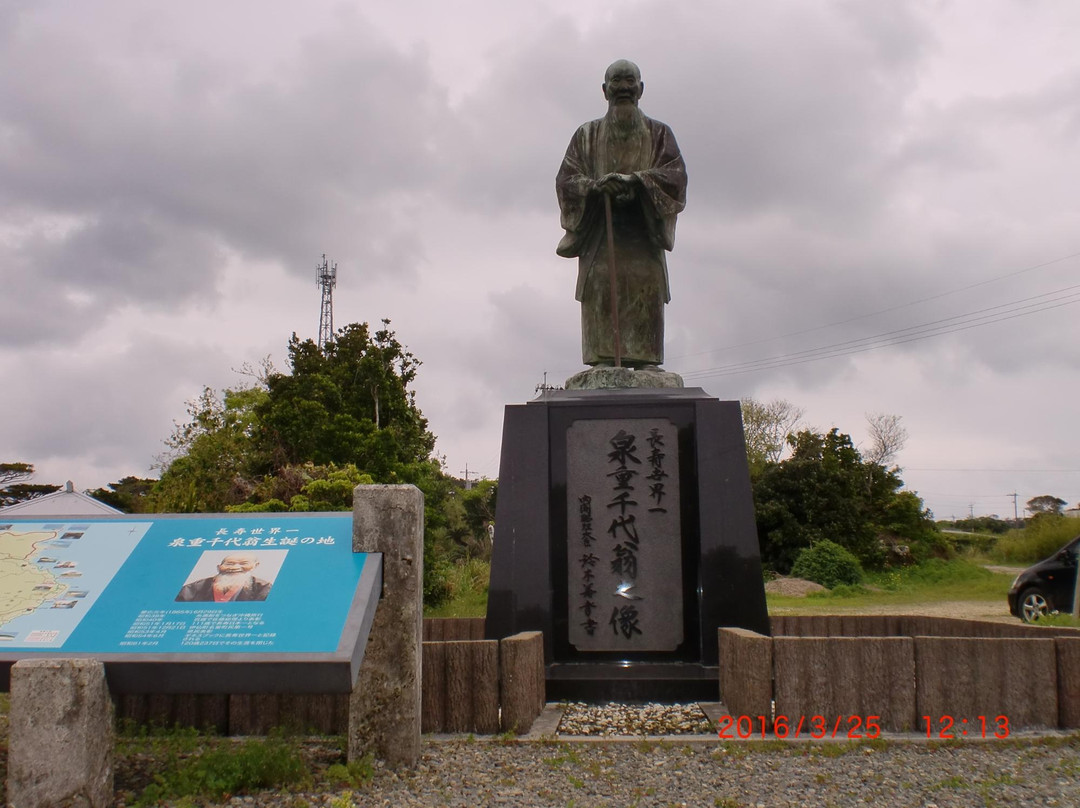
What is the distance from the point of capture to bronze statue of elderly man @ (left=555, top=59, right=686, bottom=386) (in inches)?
271

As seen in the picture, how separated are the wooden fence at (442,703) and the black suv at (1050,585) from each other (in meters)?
8.67

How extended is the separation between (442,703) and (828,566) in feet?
50.9

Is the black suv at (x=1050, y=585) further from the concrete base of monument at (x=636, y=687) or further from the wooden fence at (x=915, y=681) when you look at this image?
the concrete base of monument at (x=636, y=687)

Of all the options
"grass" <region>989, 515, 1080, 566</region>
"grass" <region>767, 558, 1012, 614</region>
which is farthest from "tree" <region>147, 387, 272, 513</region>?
"grass" <region>989, 515, 1080, 566</region>

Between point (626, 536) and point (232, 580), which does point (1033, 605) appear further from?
point (232, 580)

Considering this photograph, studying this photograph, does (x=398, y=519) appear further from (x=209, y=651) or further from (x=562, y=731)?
(x=562, y=731)

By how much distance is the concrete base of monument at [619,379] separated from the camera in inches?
252

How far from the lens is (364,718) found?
12.6 feet

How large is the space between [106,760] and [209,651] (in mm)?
591

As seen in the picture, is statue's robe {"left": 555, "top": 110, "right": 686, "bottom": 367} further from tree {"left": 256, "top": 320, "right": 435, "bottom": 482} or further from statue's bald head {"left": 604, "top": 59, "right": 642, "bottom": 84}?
tree {"left": 256, "top": 320, "right": 435, "bottom": 482}

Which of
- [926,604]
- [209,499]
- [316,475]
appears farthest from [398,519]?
[209,499]

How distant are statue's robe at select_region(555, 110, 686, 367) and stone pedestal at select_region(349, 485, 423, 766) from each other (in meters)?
3.39

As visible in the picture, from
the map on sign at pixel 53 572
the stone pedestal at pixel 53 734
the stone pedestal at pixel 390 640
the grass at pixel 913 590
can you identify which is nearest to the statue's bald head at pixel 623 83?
the stone pedestal at pixel 390 640

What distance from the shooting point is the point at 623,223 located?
23.1 ft
